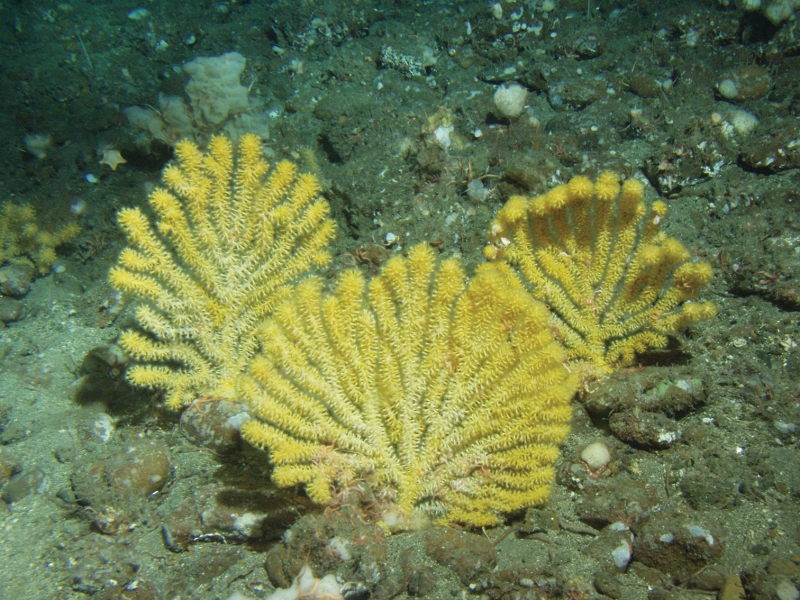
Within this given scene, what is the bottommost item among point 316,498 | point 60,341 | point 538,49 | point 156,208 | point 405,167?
point 316,498

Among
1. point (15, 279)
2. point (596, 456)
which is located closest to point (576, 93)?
point (596, 456)

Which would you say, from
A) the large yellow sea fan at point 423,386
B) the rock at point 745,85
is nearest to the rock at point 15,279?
the large yellow sea fan at point 423,386

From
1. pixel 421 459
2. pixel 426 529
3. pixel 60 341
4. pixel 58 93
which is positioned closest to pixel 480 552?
pixel 426 529

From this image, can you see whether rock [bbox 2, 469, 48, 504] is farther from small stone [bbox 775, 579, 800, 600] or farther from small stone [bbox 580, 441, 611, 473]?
small stone [bbox 775, 579, 800, 600]

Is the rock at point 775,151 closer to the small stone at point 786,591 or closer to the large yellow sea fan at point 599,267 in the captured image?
the large yellow sea fan at point 599,267

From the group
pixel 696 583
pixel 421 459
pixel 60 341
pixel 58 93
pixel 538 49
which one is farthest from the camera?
pixel 58 93

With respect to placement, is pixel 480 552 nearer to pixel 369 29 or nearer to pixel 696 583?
pixel 696 583

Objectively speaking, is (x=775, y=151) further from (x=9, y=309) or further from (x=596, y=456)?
(x=9, y=309)
